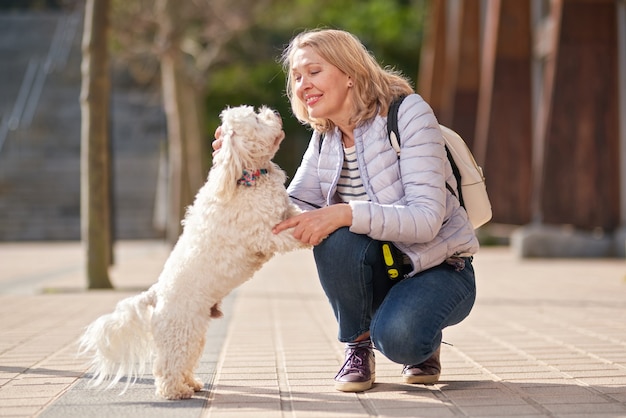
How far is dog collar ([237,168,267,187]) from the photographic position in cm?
401

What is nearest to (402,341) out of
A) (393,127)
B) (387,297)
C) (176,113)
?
(387,297)

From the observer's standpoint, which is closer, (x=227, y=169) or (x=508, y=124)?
(x=227, y=169)

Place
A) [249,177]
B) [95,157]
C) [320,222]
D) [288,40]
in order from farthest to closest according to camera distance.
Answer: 1. [288,40]
2. [95,157]
3. [320,222]
4. [249,177]

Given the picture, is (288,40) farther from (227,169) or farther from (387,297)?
(227,169)

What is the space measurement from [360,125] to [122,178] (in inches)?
767

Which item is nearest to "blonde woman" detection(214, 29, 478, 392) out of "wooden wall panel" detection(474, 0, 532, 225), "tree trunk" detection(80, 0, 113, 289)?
"tree trunk" detection(80, 0, 113, 289)

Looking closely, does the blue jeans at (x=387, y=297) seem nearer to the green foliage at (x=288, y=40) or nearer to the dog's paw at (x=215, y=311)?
the dog's paw at (x=215, y=311)

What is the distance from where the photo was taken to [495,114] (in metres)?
16.5

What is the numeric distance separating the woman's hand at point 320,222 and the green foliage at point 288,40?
1963 centimetres

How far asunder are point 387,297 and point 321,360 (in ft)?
3.45

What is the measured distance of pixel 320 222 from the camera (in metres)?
4.12

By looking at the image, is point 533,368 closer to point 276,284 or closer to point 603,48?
point 276,284

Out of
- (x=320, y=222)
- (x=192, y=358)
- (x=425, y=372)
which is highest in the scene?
(x=320, y=222)

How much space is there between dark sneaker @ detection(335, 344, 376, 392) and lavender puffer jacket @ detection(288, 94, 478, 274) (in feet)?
1.51
